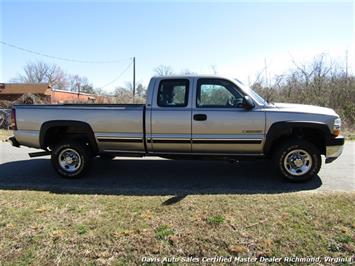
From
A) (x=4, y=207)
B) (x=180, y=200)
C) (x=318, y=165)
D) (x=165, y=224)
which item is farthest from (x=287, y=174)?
(x=4, y=207)

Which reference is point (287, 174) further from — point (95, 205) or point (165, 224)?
point (95, 205)

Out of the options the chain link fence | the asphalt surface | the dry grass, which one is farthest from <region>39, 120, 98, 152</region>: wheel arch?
the chain link fence

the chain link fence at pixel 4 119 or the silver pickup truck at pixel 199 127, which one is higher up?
the silver pickup truck at pixel 199 127

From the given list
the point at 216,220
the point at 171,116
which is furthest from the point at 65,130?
the point at 216,220

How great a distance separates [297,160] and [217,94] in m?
1.86

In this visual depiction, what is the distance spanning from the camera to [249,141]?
600cm

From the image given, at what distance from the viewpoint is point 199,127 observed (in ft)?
19.8

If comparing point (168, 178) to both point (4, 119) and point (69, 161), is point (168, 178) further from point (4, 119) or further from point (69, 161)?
point (4, 119)

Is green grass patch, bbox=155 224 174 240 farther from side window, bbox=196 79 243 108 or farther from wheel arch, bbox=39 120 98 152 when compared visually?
wheel arch, bbox=39 120 98 152

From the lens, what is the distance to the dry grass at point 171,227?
351 centimetres

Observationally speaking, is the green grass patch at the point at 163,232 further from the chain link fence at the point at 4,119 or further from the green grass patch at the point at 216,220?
the chain link fence at the point at 4,119

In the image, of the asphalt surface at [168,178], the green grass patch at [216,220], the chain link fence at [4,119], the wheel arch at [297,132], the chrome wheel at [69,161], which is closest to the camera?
the green grass patch at [216,220]

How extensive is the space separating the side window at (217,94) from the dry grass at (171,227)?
5.78 ft

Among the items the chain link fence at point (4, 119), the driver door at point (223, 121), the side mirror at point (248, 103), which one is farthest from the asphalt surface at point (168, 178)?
the chain link fence at point (4, 119)
